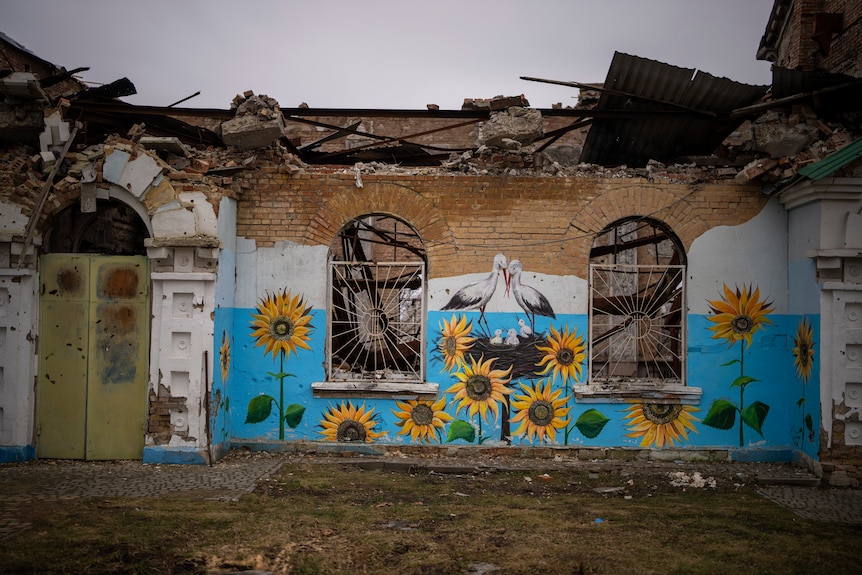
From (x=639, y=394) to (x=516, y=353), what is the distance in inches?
61.0

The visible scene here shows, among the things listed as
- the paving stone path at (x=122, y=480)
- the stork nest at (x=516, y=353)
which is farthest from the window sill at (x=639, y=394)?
A: the paving stone path at (x=122, y=480)

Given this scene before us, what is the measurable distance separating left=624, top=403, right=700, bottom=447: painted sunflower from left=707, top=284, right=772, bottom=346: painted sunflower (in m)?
1.02

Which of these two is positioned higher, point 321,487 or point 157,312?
point 157,312

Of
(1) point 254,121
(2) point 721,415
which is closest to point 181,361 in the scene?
(1) point 254,121

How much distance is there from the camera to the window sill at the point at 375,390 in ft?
27.8

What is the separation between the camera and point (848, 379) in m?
7.69

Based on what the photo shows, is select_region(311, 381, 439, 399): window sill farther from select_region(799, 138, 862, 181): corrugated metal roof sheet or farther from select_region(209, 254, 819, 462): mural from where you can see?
select_region(799, 138, 862, 181): corrugated metal roof sheet

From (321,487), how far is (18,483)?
3054 mm

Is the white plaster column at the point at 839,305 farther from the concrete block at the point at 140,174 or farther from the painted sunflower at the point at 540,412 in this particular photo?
the concrete block at the point at 140,174

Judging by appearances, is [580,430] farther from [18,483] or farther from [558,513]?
[18,483]

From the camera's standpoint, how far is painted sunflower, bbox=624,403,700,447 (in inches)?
334

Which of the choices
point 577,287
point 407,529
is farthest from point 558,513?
point 577,287

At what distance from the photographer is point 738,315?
8.52 metres

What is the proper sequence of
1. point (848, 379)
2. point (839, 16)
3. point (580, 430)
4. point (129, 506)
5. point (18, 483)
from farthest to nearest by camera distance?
point (839, 16), point (580, 430), point (848, 379), point (18, 483), point (129, 506)
